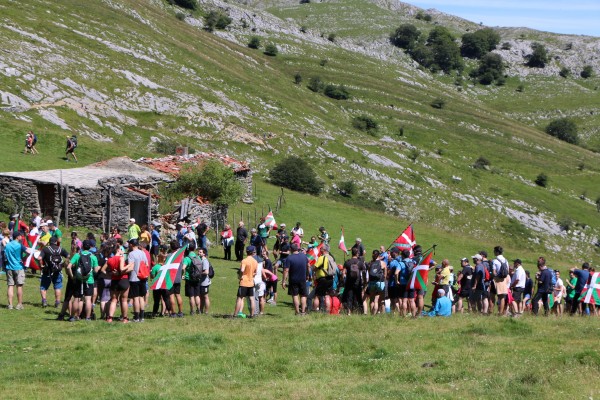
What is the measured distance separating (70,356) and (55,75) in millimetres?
68538

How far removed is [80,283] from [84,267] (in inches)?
21.1

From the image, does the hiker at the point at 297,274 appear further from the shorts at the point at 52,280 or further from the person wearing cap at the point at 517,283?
the person wearing cap at the point at 517,283

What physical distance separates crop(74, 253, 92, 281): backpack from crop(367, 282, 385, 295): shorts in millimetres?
7917

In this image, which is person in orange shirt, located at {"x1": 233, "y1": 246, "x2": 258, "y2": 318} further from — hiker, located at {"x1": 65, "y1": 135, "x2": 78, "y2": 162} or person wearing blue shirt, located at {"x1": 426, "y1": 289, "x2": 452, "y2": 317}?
hiker, located at {"x1": 65, "y1": 135, "x2": 78, "y2": 162}

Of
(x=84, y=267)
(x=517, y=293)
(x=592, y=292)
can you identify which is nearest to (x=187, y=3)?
(x=592, y=292)

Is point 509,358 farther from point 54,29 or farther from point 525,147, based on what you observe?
point 525,147

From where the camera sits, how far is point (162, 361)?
17.4 meters

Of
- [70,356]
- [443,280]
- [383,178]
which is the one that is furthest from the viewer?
[383,178]

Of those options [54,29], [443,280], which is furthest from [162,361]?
[54,29]

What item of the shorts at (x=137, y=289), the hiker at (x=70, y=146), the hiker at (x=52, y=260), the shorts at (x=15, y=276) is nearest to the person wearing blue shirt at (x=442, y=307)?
the shorts at (x=137, y=289)

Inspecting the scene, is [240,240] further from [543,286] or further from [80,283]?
[80,283]

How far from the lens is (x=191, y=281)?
23.2 m

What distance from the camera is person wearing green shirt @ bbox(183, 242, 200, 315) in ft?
75.4

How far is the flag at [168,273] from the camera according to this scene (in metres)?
22.4
